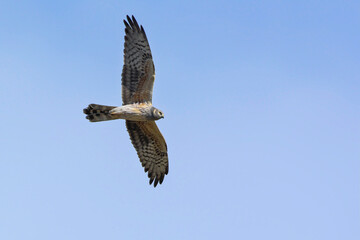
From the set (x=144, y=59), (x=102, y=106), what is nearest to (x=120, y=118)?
(x=102, y=106)

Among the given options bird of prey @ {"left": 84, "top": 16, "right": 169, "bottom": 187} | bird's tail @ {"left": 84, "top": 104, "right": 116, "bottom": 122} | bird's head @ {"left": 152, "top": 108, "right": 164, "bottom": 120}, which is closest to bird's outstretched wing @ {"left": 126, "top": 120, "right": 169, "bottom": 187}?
bird of prey @ {"left": 84, "top": 16, "right": 169, "bottom": 187}

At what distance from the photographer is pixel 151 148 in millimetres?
15328

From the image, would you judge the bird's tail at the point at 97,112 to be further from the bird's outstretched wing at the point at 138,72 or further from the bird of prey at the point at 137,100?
the bird's outstretched wing at the point at 138,72

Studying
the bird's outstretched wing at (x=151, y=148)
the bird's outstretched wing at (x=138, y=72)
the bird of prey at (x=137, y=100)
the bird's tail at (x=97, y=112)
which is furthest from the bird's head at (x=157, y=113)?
the bird's tail at (x=97, y=112)

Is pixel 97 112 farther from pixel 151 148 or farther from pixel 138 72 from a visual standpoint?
pixel 151 148

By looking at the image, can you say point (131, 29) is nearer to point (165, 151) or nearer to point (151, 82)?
point (151, 82)

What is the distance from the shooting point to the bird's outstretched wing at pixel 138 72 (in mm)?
14117

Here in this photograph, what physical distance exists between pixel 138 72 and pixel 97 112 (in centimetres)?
139

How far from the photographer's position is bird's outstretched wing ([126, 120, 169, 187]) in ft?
48.9

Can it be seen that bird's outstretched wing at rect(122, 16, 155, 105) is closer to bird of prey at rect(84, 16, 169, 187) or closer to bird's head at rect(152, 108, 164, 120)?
bird of prey at rect(84, 16, 169, 187)

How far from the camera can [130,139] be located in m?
15.1

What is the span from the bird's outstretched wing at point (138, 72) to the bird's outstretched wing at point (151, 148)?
0.91m

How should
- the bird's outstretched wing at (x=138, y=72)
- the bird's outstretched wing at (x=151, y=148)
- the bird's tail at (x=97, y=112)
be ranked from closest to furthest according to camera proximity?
the bird's tail at (x=97, y=112) < the bird's outstretched wing at (x=138, y=72) < the bird's outstretched wing at (x=151, y=148)

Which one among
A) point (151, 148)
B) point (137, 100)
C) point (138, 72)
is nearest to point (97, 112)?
point (137, 100)
